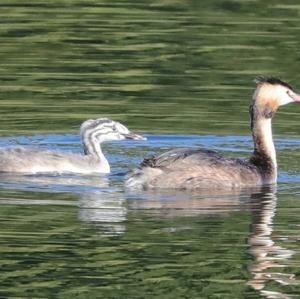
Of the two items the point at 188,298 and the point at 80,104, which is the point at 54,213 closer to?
the point at 188,298

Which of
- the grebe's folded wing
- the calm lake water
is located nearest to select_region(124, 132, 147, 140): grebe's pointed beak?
the calm lake water

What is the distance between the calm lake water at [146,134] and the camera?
1179 centimetres

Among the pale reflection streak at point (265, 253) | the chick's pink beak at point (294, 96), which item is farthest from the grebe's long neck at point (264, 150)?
the pale reflection streak at point (265, 253)

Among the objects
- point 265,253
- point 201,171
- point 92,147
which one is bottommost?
point 265,253

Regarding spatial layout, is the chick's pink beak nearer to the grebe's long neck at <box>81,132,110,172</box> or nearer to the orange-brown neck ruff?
the orange-brown neck ruff

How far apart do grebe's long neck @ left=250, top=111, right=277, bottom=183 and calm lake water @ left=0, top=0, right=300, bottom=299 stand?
0.68ft

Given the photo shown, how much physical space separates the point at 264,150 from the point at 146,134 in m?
2.17

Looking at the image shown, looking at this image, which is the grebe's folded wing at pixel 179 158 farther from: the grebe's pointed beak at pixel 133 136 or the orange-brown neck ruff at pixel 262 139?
the grebe's pointed beak at pixel 133 136

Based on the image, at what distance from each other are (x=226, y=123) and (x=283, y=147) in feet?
4.14

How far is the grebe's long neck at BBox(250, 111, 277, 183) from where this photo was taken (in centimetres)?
1563

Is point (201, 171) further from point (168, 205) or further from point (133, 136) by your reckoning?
point (133, 136)

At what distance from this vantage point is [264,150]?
1598 cm

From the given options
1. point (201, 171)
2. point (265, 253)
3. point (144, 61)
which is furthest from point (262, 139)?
point (144, 61)

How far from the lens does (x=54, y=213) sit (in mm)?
13695
